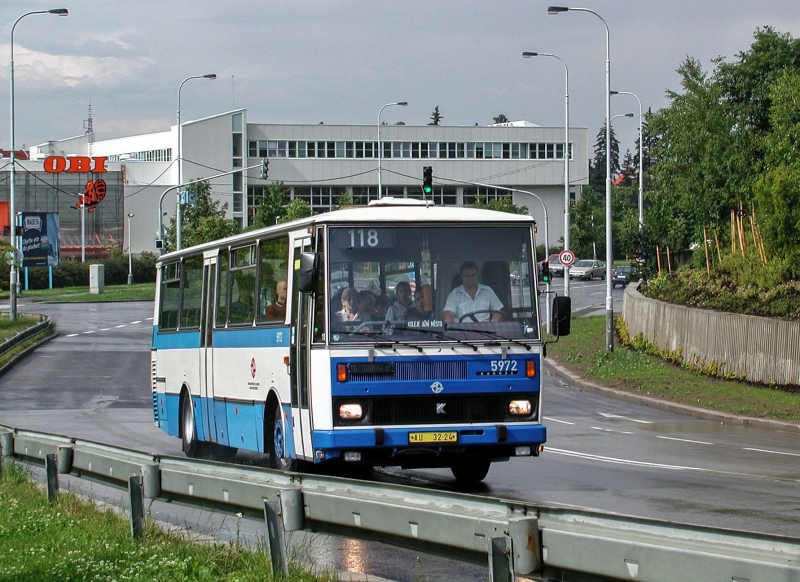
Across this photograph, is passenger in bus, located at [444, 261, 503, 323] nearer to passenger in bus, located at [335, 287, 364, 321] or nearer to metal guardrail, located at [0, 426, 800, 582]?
passenger in bus, located at [335, 287, 364, 321]

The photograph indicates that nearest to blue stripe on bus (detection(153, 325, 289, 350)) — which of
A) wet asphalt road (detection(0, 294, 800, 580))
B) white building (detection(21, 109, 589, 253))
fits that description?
wet asphalt road (detection(0, 294, 800, 580))

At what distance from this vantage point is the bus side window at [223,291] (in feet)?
49.6

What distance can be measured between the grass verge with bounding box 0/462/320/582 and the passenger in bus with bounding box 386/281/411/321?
128 inches

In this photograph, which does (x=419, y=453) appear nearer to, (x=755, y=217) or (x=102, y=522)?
(x=102, y=522)

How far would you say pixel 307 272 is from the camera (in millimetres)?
11383

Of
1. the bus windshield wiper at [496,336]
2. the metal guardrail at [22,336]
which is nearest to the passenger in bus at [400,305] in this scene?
the bus windshield wiper at [496,336]

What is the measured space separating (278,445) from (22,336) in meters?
30.8

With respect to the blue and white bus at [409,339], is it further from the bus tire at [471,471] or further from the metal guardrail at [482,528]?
the metal guardrail at [482,528]

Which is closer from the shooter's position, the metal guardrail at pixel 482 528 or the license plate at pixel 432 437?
the metal guardrail at pixel 482 528

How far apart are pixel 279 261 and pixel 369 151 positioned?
99559mm

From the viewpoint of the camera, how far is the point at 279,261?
43.2 ft

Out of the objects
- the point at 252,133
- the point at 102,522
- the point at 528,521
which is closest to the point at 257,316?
the point at 102,522

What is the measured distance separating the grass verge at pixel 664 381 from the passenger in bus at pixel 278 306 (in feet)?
41.1

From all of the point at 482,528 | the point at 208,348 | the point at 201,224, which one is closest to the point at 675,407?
the point at 208,348
